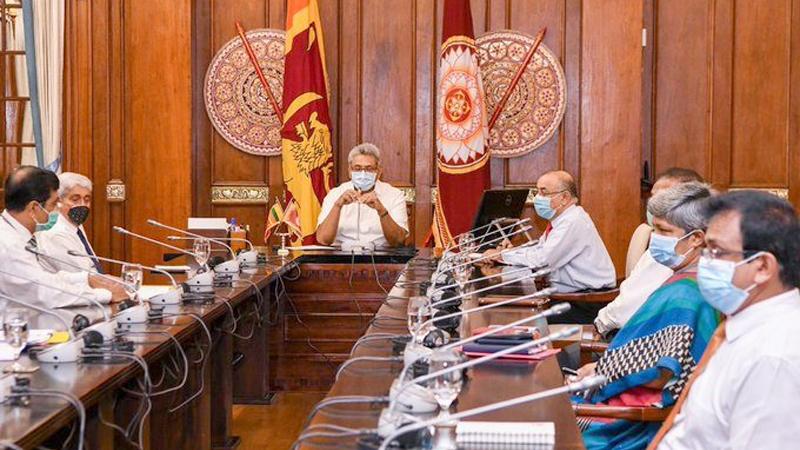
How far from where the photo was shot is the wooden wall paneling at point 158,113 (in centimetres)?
771

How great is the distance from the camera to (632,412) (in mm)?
2891

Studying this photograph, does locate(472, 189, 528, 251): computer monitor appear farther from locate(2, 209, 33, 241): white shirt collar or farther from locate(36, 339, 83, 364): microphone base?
locate(36, 339, 83, 364): microphone base

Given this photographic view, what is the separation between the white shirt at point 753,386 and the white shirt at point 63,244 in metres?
3.37

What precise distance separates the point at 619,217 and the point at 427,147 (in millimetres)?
1456

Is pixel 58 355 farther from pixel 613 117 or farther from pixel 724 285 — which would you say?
pixel 613 117

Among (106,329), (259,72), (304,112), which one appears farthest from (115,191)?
(106,329)

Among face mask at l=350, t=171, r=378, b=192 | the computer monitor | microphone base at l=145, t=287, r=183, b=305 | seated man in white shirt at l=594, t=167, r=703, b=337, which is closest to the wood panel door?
face mask at l=350, t=171, r=378, b=192

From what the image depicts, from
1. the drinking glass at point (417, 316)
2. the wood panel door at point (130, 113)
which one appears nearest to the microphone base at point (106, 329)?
the drinking glass at point (417, 316)

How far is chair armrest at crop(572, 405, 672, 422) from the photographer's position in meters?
2.88

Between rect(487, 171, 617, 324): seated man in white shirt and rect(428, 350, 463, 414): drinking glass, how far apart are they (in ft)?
11.1

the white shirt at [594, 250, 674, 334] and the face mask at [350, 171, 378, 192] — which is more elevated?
the face mask at [350, 171, 378, 192]

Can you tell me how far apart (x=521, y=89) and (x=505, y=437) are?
5991 millimetres

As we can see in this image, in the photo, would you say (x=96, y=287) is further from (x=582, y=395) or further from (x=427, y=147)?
(x=427, y=147)

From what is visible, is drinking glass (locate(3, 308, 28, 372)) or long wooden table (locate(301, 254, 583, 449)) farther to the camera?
drinking glass (locate(3, 308, 28, 372))
